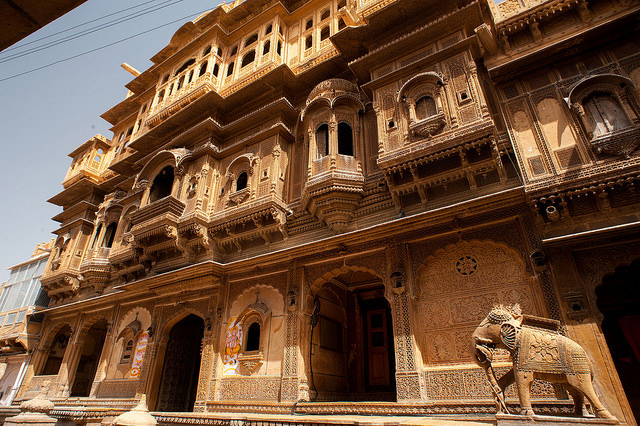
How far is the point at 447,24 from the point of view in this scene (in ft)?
28.1

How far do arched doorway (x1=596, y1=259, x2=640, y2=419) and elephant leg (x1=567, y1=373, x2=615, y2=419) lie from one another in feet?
13.0

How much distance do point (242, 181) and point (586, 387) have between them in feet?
31.4

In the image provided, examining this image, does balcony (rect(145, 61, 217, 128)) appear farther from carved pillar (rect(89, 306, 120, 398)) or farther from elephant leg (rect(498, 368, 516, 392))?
elephant leg (rect(498, 368, 516, 392))

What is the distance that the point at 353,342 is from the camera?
1035cm

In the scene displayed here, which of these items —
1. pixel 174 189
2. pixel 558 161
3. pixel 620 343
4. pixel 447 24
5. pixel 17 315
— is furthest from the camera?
pixel 17 315

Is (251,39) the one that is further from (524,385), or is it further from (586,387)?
(586,387)

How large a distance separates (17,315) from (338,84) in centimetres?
1788

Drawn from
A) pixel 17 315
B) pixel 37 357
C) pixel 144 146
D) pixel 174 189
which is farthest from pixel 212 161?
pixel 17 315

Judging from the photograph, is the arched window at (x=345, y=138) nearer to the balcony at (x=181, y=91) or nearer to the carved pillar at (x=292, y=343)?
the carved pillar at (x=292, y=343)

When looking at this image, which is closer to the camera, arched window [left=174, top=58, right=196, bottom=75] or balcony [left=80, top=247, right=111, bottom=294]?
balcony [left=80, top=247, right=111, bottom=294]

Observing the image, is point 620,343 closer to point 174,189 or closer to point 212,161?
point 212,161

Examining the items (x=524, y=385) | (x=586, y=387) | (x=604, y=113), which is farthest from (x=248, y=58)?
(x=586, y=387)

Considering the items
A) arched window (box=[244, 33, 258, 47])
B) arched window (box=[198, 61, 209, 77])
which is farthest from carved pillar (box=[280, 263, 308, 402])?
arched window (box=[244, 33, 258, 47])

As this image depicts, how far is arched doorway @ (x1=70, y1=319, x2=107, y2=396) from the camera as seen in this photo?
14.9m
